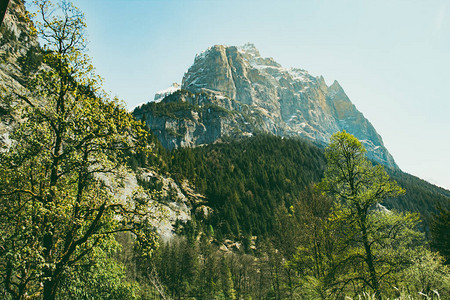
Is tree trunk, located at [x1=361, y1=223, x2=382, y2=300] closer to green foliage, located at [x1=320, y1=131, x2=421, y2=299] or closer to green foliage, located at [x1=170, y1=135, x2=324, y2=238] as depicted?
green foliage, located at [x1=320, y1=131, x2=421, y2=299]

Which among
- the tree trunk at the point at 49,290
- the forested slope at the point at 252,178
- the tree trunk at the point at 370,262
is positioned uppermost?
the forested slope at the point at 252,178

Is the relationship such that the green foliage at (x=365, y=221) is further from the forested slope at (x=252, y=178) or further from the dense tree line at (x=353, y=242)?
the forested slope at (x=252, y=178)

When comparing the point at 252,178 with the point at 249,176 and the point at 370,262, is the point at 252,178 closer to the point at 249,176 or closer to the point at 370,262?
the point at 249,176

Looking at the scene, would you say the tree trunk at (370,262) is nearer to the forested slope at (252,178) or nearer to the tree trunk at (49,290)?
the tree trunk at (49,290)

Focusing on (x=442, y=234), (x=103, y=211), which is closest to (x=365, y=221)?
(x=103, y=211)

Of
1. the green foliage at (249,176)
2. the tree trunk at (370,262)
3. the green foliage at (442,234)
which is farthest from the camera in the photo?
the green foliage at (249,176)

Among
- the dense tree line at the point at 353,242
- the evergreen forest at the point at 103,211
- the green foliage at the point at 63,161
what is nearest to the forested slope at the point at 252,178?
the dense tree line at the point at 353,242

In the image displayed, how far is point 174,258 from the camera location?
57.6 metres

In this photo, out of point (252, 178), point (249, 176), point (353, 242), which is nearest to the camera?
point (353, 242)

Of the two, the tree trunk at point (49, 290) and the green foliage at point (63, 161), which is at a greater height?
the green foliage at point (63, 161)

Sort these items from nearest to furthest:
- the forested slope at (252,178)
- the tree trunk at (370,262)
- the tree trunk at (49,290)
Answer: the tree trunk at (49,290)
the tree trunk at (370,262)
the forested slope at (252,178)

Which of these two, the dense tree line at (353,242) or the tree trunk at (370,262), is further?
the dense tree line at (353,242)

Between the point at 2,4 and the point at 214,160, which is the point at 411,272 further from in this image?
the point at 214,160

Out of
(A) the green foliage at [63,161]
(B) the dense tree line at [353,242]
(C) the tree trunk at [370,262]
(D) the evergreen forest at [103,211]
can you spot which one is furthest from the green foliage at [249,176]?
(A) the green foliage at [63,161]
